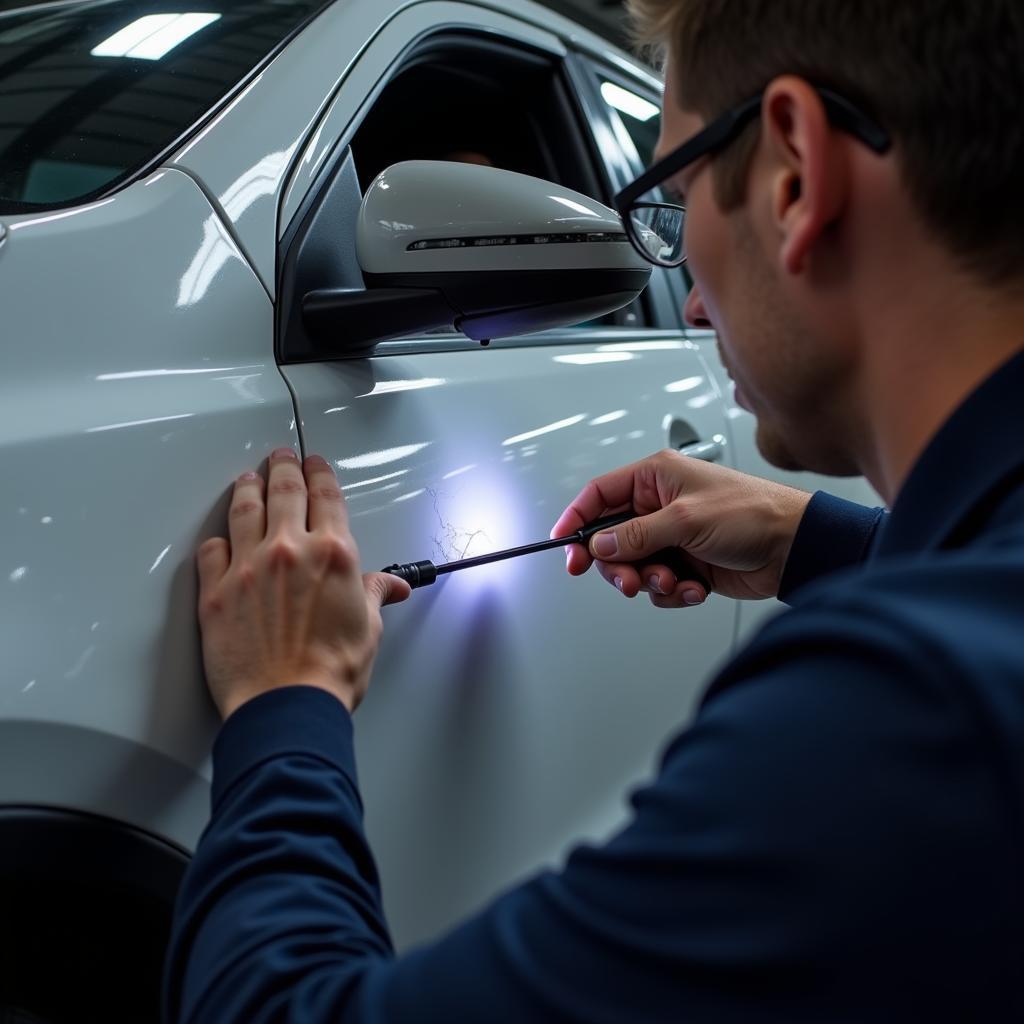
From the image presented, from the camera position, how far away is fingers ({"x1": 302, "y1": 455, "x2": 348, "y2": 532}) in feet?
3.22

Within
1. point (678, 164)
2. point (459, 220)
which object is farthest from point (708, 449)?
point (678, 164)

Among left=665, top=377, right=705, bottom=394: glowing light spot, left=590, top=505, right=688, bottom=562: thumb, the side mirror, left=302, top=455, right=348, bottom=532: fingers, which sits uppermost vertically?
the side mirror

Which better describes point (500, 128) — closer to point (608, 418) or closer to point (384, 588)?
point (608, 418)

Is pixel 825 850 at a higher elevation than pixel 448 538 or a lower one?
higher

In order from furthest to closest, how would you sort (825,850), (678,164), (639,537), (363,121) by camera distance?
1. (363,121)
2. (639,537)
3. (678,164)
4. (825,850)

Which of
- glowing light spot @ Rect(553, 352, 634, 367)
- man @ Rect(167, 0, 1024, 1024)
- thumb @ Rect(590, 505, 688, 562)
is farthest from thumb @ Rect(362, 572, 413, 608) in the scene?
glowing light spot @ Rect(553, 352, 634, 367)

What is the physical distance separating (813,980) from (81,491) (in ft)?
1.95

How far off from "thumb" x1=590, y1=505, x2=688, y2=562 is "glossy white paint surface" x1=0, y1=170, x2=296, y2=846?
434 mm

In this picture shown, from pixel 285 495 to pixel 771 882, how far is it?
22.5 inches

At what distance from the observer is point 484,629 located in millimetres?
1212

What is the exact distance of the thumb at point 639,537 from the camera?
4.33ft

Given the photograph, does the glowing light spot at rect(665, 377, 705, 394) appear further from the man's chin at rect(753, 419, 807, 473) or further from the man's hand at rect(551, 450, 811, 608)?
the man's chin at rect(753, 419, 807, 473)

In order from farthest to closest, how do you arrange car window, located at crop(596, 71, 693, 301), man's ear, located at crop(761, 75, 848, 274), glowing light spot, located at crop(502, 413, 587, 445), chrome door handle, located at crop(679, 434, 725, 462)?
car window, located at crop(596, 71, 693, 301) < chrome door handle, located at crop(679, 434, 725, 462) < glowing light spot, located at crop(502, 413, 587, 445) < man's ear, located at crop(761, 75, 848, 274)

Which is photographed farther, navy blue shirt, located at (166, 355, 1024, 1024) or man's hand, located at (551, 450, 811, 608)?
man's hand, located at (551, 450, 811, 608)
